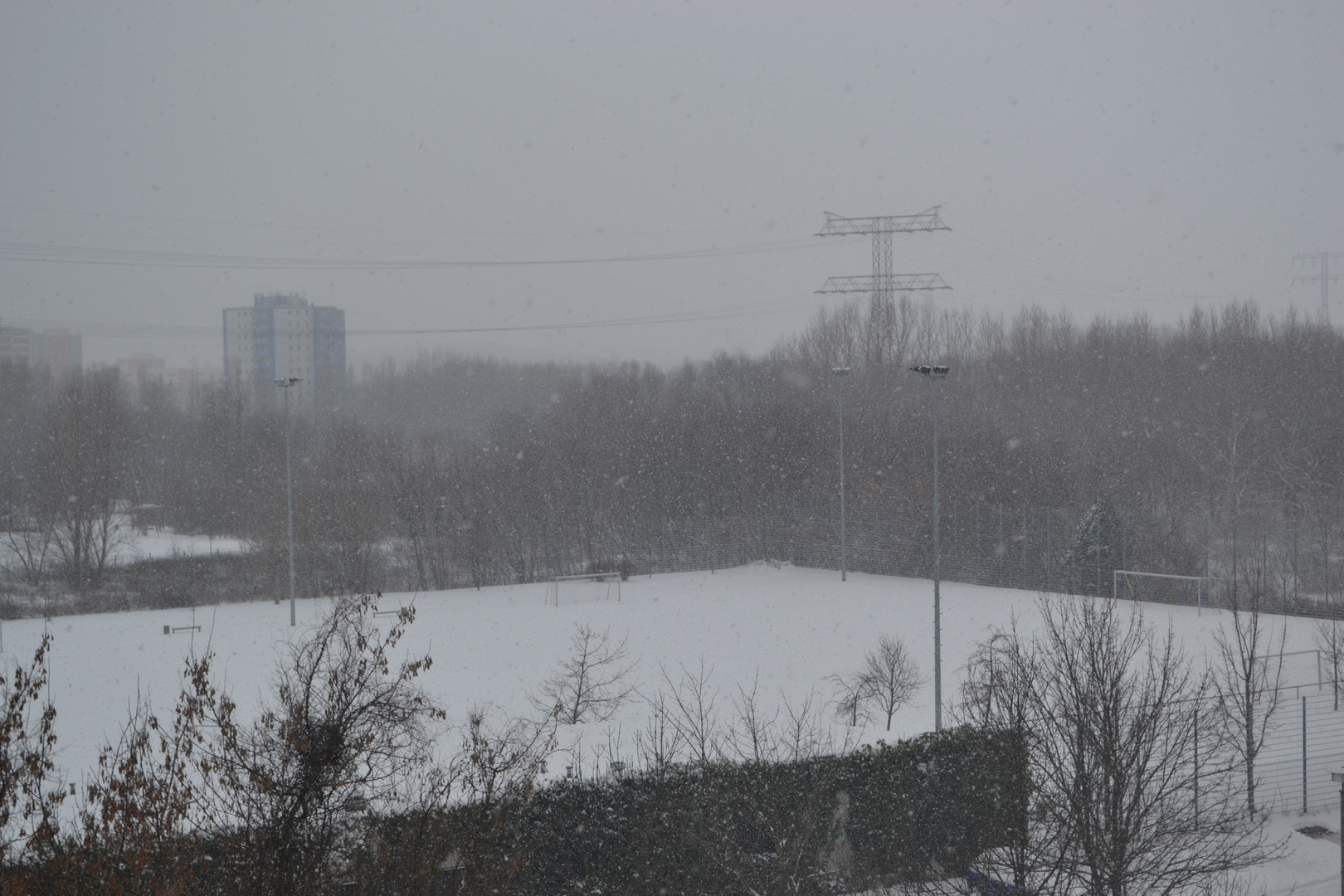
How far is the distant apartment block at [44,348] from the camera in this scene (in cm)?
4853

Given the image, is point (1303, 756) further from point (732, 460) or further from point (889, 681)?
point (732, 460)

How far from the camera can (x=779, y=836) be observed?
9.23 m

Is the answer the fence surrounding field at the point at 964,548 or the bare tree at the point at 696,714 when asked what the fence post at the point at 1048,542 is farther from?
the bare tree at the point at 696,714

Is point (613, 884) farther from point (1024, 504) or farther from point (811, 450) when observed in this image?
point (811, 450)

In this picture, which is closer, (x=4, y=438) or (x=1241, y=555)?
(x=1241, y=555)

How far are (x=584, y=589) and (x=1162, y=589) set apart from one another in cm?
1525

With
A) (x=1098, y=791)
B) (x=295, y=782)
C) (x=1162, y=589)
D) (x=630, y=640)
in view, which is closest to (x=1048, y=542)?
(x=1162, y=589)

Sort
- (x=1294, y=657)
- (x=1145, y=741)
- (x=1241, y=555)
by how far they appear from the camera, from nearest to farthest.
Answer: (x=1145, y=741) < (x=1294, y=657) < (x=1241, y=555)

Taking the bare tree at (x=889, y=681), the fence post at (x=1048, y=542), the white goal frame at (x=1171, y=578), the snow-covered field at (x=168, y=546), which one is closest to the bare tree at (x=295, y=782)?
the bare tree at (x=889, y=681)

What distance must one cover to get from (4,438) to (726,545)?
89.6 ft

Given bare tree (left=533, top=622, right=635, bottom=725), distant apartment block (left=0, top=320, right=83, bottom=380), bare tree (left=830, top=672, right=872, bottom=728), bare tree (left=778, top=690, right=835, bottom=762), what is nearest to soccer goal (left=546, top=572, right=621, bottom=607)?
bare tree (left=533, top=622, right=635, bottom=725)

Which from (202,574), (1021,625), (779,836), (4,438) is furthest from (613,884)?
(4,438)

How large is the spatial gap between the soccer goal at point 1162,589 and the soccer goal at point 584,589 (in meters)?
13.0

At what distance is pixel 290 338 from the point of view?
7350 cm
